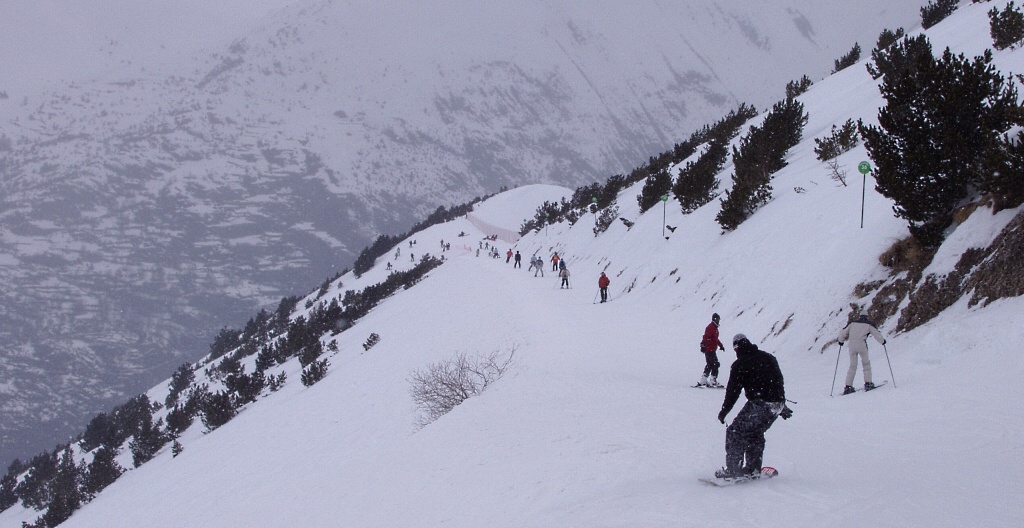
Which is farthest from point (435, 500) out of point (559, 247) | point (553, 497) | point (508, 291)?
point (559, 247)

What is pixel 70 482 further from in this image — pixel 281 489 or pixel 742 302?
pixel 742 302

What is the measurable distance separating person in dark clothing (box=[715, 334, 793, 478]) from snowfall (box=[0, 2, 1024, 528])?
0.67ft

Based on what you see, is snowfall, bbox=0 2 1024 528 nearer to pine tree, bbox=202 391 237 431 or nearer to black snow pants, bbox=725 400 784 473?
black snow pants, bbox=725 400 784 473

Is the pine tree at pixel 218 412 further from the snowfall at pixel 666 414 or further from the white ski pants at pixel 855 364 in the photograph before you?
the white ski pants at pixel 855 364

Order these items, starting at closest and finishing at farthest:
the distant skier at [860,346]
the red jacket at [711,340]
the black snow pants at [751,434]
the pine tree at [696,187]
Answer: the black snow pants at [751,434] < the distant skier at [860,346] < the red jacket at [711,340] < the pine tree at [696,187]

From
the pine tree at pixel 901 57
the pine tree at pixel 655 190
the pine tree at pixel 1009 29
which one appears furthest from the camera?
the pine tree at pixel 655 190

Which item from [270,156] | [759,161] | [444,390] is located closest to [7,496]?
[444,390]

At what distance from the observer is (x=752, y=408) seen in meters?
5.45

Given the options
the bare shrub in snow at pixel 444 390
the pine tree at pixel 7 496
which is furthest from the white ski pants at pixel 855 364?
the pine tree at pixel 7 496

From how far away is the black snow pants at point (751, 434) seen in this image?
17.7ft

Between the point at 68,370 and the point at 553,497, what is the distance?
13765 cm

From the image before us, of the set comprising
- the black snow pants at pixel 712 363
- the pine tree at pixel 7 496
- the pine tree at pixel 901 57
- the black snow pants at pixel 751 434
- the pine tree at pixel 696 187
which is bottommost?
the pine tree at pixel 7 496

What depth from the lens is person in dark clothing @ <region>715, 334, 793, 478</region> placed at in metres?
5.38

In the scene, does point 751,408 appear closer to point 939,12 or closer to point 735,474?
point 735,474
